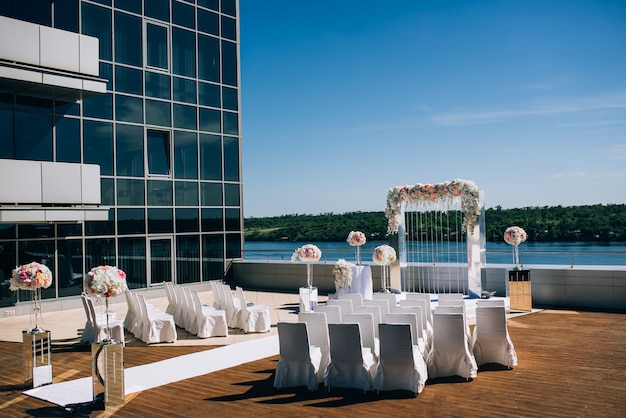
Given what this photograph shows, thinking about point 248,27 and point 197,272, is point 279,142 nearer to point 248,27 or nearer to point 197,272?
point 248,27

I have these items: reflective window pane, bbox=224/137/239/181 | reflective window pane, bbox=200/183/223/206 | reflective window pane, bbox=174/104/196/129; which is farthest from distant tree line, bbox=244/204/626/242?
reflective window pane, bbox=174/104/196/129

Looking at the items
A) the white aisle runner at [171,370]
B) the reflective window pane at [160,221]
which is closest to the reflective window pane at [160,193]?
the reflective window pane at [160,221]

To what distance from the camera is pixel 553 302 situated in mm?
16125

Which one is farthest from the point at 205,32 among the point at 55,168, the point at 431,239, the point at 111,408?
the point at 111,408

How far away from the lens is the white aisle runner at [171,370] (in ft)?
28.5

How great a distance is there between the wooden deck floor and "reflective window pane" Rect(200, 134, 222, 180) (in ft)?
39.6

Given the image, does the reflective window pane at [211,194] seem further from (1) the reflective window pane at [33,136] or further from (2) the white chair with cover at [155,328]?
(2) the white chair with cover at [155,328]

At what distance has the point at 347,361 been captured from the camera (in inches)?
328

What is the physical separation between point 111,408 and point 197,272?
14.1 m

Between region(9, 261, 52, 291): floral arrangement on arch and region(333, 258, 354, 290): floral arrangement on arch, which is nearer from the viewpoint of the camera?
region(9, 261, 52, 291): floral arrangement on arch

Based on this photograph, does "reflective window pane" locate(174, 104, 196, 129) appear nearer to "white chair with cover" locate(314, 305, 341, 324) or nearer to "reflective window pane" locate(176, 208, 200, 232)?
"reflective window pane" locate(176, 208, 200, 232)

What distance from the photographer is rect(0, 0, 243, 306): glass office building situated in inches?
637

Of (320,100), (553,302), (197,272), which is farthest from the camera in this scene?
(320,100)

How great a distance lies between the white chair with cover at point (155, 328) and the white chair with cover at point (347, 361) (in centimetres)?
517
